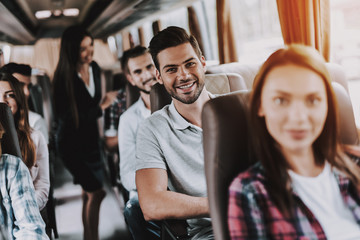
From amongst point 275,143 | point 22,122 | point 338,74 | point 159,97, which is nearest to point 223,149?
point 275,143

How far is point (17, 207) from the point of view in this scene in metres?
1.60

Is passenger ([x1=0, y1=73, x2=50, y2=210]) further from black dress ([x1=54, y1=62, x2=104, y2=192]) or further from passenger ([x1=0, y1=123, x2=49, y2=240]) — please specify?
black dress ([x1=54, y1=62, x2=104, y2=192])

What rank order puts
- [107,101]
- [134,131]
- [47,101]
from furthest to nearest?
[47,101] → [107,101] → [134,131]

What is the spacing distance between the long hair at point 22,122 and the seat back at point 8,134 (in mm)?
181

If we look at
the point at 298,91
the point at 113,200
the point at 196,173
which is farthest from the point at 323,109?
the point at 113,200

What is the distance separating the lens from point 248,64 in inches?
103

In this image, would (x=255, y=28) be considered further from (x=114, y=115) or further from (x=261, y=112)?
(x=261, y=112)

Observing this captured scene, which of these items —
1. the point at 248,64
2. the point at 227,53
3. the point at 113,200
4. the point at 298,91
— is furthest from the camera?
the point at 113,200

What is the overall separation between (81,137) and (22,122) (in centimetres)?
147

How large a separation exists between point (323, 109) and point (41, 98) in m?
3.41

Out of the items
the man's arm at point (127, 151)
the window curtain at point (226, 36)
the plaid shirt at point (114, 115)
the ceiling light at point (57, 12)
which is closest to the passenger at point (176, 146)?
the man's arm at point (127, 151)

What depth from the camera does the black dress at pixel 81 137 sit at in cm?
329

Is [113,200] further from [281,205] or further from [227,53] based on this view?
[281,205]

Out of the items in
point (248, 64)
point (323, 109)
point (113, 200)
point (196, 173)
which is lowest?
point (113, 200)
